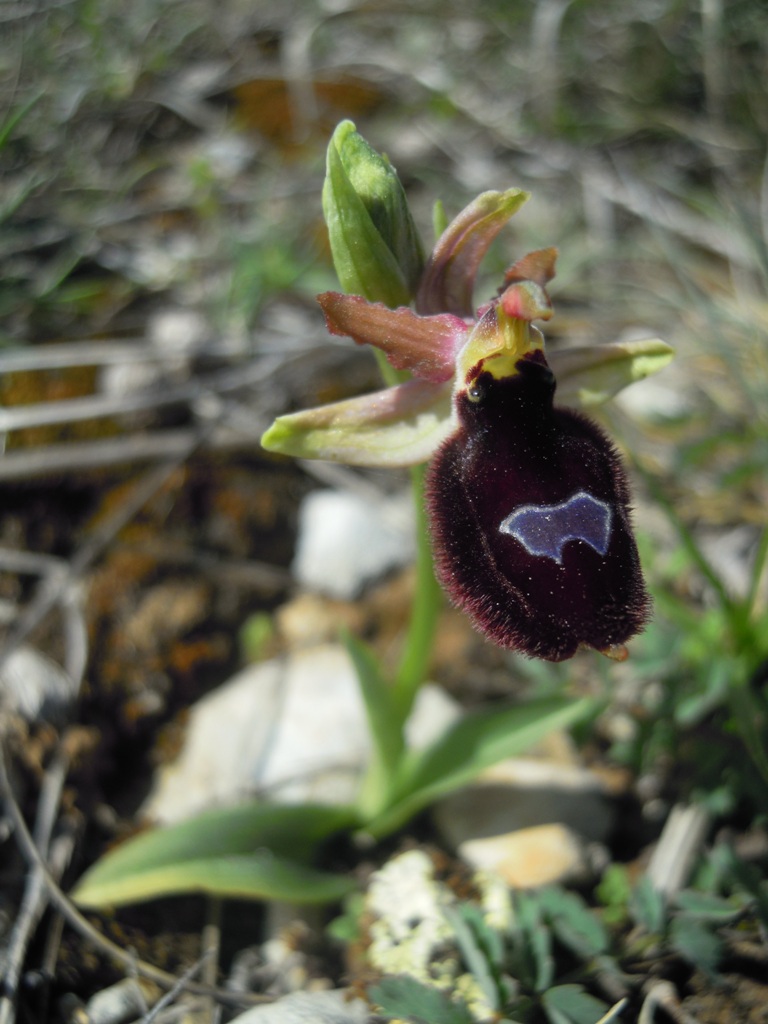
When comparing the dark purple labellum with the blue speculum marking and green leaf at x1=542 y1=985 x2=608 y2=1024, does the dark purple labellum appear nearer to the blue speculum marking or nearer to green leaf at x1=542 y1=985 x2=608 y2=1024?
the blue speculum marking

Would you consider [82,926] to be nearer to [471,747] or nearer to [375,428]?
[471,747]

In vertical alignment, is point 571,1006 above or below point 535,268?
below

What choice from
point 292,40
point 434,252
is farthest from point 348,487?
point 292,40

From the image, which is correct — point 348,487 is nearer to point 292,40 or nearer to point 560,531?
point 560,531

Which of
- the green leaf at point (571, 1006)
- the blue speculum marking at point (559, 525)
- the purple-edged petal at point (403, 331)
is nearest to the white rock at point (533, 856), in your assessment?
the green leaf at point (571, 1006)

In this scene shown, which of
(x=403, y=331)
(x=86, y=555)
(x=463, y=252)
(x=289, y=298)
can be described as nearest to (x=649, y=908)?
(x=403, y=331)

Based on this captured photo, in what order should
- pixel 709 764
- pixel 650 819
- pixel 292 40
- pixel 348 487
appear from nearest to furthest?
1. pixel 709 764
2. pixel 650 819
3. pixel 348 487
4. pixel 292 40

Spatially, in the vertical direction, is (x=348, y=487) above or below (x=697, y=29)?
below
